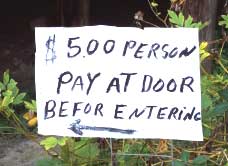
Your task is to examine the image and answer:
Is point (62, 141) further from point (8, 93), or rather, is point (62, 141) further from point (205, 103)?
point (205, 103)

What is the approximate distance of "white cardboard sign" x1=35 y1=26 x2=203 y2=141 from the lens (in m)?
1.93

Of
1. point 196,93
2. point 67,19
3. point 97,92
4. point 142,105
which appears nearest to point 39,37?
point 97,92

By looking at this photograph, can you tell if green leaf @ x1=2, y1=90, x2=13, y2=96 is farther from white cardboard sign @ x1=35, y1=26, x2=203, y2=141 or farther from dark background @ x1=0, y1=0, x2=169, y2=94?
dark background @ x1=0, y1=0, x2=169, y2=94

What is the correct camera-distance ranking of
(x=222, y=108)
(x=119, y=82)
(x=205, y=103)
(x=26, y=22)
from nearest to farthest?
1. (x=119, y=82)
2. (x=222, y=108)
3. (x=205, y=103)
4. (x=26, y=22)

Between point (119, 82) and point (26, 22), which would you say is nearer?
point (119, 82)

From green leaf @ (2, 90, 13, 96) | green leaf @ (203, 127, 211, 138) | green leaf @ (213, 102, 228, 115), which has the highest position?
green leaf @ (2, 90, 13, 96)

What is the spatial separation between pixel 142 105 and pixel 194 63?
232 millimetres

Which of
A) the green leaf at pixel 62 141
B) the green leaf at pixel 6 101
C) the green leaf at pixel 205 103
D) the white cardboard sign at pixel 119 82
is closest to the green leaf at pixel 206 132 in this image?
the green leaf at pixel 205 103

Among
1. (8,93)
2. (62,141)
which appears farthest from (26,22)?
(62,141)

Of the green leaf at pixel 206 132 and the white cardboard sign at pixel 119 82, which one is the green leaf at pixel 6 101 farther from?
the green leaf at pixel 206 132

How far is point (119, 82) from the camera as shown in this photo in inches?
77.0

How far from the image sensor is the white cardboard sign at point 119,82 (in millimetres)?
1933

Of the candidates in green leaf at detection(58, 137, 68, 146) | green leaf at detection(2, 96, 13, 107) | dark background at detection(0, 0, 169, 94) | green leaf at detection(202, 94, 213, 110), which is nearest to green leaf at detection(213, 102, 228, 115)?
green leaf at detection(202, 94, 213, 110)

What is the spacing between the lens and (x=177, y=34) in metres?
1.92
